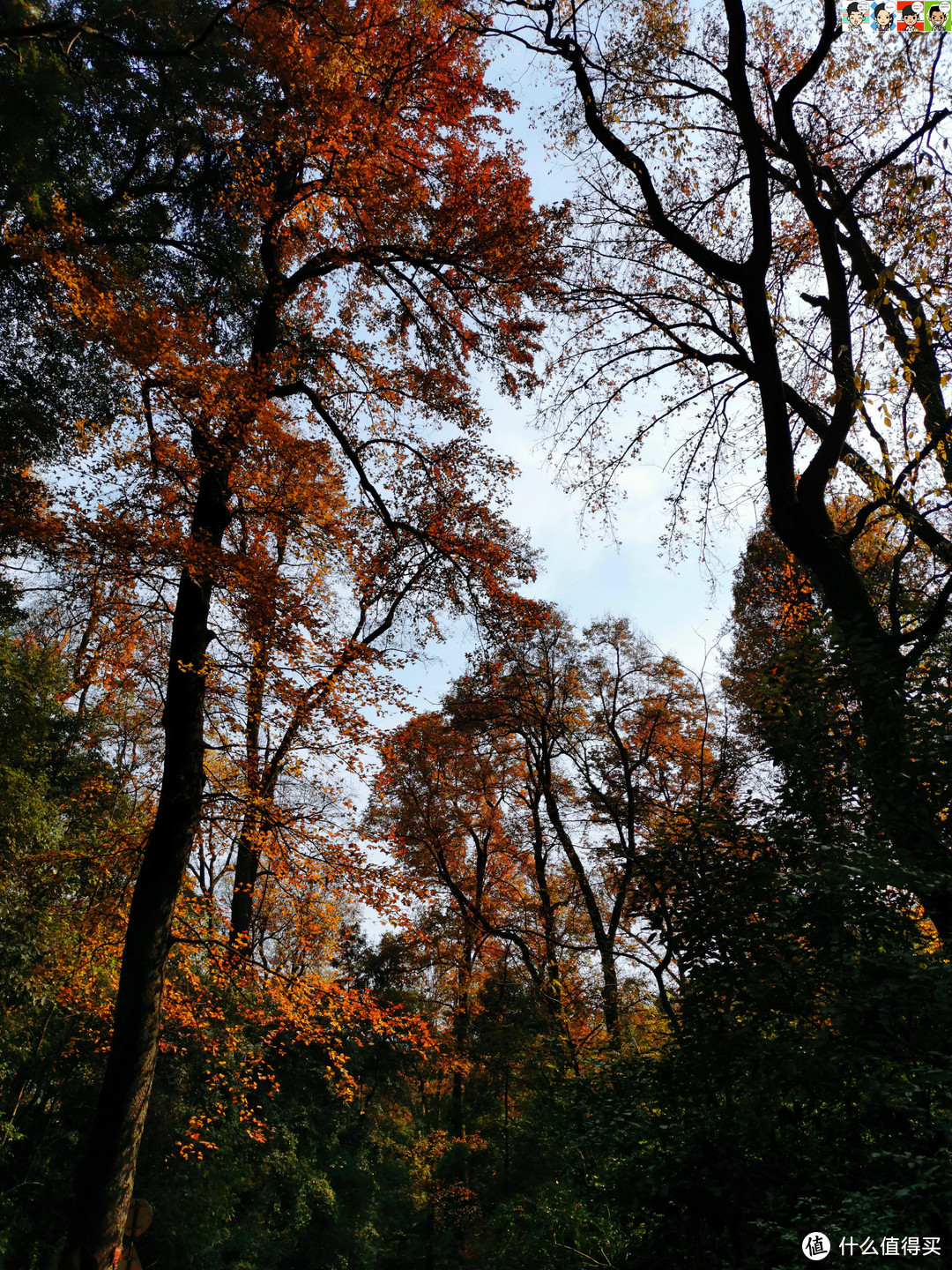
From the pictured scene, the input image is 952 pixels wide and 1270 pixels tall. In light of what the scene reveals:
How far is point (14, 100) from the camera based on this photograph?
720 centimetres

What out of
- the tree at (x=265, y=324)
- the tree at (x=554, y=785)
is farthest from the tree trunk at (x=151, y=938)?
the tree at (x=554, y=785)

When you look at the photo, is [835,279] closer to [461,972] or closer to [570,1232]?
[570,1232]

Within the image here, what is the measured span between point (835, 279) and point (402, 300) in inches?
208

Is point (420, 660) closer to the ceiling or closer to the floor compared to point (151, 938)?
closer to the ceiling

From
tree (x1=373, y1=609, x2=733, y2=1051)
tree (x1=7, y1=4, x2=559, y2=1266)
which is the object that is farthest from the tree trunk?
tree (x1=373, y1=609, x2=733, y2=1051)

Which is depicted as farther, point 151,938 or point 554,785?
point 554,785

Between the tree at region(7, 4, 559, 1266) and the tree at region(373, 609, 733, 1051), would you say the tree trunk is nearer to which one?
the tree at region(7, 4, 559, 1266)
